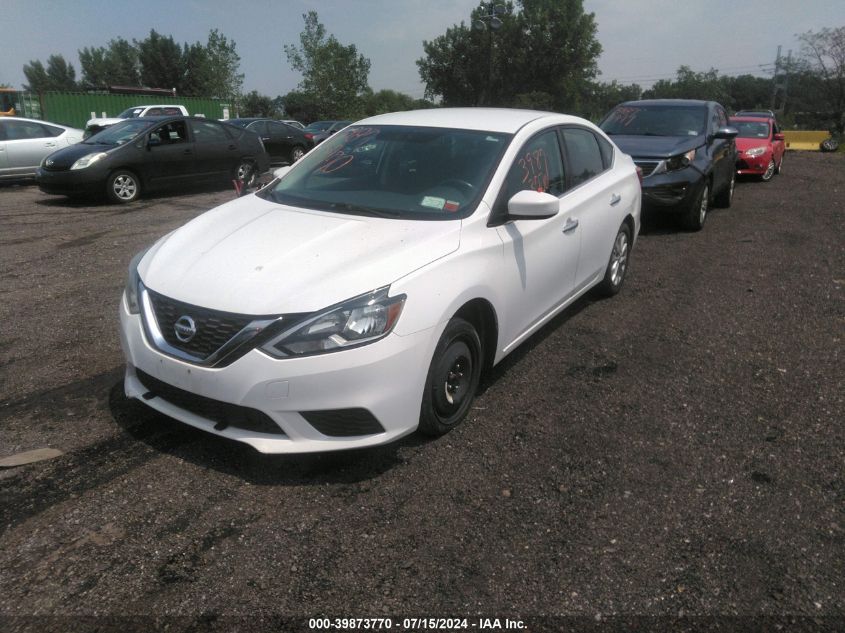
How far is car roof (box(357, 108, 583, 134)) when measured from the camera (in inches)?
169

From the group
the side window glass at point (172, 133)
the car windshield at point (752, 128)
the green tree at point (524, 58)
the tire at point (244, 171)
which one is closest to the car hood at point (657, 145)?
the car windshield at point (752, 128)

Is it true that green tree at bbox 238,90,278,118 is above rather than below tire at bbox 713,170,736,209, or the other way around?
above

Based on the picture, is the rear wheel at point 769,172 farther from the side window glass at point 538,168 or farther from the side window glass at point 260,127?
the side window glass at point 538,168

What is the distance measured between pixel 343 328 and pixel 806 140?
31418 millimetres

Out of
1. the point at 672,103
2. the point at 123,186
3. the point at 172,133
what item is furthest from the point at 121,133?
the point at 672,103

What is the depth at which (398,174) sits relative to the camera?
4.10 meters

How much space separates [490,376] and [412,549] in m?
1.82

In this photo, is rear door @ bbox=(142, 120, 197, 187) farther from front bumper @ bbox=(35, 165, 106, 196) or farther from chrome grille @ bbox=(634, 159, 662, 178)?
chrome grille @ bbox=(634, 159, 662, 178)

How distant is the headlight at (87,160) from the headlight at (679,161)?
350 inches

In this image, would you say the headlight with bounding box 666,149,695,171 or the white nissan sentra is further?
the headlight with bounding box 666,149,695,171

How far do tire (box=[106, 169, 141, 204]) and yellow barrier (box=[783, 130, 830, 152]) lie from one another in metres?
26.5

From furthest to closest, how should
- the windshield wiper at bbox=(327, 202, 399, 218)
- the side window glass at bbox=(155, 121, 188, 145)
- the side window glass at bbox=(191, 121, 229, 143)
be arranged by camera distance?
the side window glass at bbox=(191, 121, 229, 143) < the side window glass at bbox=(155, 121, 188, 145) < the windshield wiper at bbox=(327, 202, 399, 218)

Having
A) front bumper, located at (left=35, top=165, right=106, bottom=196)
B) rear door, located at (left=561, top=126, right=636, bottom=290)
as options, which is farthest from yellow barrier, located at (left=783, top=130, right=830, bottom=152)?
front bumper, located at (left=35, top=165, right=106, bottom=196)

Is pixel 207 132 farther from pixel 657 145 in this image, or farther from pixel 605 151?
pixel 605 151
